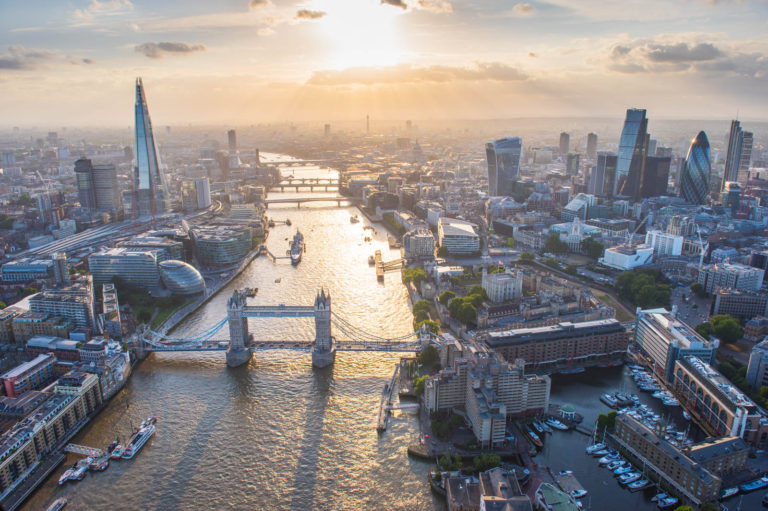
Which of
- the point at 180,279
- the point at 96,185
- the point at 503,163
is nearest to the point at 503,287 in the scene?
the point at 180,279

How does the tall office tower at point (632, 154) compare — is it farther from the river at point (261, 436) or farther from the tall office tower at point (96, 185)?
the tall office tower at point (96, 185)

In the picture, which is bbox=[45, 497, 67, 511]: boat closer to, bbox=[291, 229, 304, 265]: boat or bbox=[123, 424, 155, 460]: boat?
bbox=[123, 424, 155, 460]: boat

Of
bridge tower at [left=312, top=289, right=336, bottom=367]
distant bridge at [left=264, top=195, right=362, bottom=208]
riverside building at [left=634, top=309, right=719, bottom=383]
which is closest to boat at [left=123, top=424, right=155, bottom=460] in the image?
bridge tower at [left=312, top=289, right=336, bottom=367]

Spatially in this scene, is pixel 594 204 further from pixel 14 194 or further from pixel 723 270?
pixel 14 194

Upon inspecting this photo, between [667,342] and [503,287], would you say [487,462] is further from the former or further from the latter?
[503,287]

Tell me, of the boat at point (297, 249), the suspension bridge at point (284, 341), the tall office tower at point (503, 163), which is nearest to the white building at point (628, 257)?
the suspension bridge at point (284, 341)
